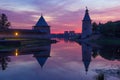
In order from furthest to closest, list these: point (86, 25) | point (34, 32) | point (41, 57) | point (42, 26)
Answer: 1. point (86, 25)
2. point (42, 26)
3. point (34, 32)
4. point (41, 57)

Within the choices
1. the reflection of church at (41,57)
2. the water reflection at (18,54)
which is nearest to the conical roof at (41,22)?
the water reflection at (18,54)

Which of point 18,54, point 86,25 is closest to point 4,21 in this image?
point 86,25

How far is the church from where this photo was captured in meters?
60.3

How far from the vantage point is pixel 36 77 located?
14.7 metres

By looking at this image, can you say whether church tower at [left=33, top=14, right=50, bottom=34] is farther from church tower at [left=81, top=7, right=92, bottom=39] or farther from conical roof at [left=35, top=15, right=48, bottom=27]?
church tower at [left=81, top=7, right=92, bottom=39]

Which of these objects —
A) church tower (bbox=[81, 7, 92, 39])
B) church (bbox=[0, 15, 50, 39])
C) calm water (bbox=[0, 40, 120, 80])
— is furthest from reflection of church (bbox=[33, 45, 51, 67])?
church tower (bbox=[81, 7, 92, 39])

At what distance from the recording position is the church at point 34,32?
60306 millimetres

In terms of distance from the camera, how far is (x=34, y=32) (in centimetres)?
7069

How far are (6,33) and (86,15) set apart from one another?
39.0m

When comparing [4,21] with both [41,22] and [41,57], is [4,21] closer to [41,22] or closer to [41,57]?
[41,22]

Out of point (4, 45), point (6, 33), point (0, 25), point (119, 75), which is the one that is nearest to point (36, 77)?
→ point (119, 75)

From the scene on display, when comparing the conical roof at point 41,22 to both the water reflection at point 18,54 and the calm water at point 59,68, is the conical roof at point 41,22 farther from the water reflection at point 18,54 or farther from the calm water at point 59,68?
the calm water at point 59,68

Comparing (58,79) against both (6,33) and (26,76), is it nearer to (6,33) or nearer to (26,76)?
(26,76)

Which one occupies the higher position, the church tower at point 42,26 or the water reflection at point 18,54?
the church tower at point 42,26
